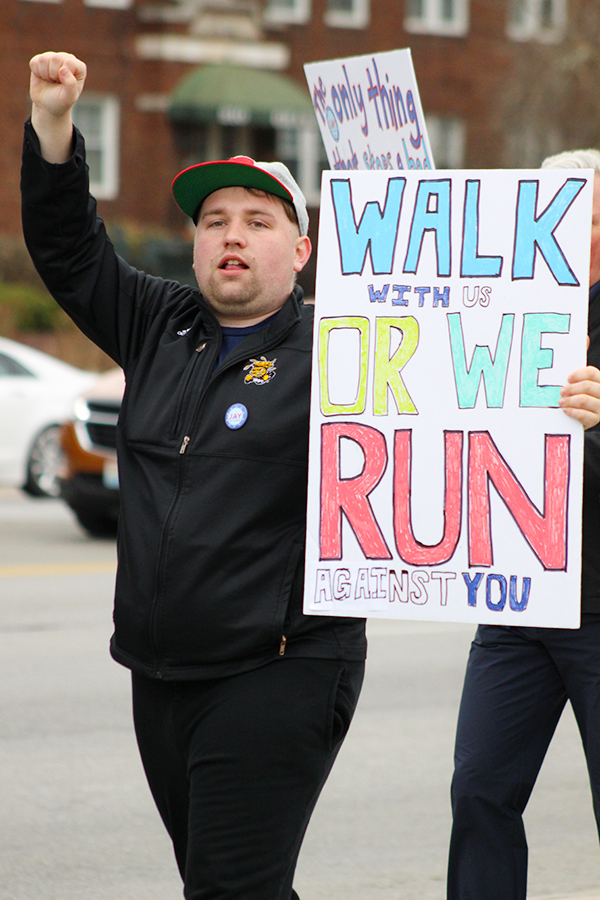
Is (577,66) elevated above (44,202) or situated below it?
above

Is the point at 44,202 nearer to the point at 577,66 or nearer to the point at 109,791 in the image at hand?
the point at 109,791

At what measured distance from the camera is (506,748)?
3635 millimetres

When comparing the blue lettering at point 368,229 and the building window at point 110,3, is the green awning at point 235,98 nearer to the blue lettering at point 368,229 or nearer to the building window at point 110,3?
the building window at point 110,3

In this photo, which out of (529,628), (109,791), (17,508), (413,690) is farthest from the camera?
(17,508)

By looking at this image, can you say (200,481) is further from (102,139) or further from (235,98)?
(102,139)

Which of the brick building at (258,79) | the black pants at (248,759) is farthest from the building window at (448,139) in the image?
the black pants at (248,759)

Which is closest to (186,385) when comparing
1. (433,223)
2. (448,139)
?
(433,223)

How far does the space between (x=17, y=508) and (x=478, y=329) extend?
12047 millimetres

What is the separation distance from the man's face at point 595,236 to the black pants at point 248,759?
3.92ft

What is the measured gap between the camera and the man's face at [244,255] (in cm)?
321

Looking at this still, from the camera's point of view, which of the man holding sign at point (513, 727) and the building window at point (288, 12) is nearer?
the man holding sign at point (513, 727)

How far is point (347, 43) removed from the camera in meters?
31.1

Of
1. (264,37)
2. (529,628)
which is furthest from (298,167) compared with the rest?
(529,628)

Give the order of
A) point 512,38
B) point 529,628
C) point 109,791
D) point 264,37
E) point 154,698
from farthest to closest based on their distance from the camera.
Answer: point 512,38 < point 264,37 < point 109,791 < point 529,628 < point 154,698
